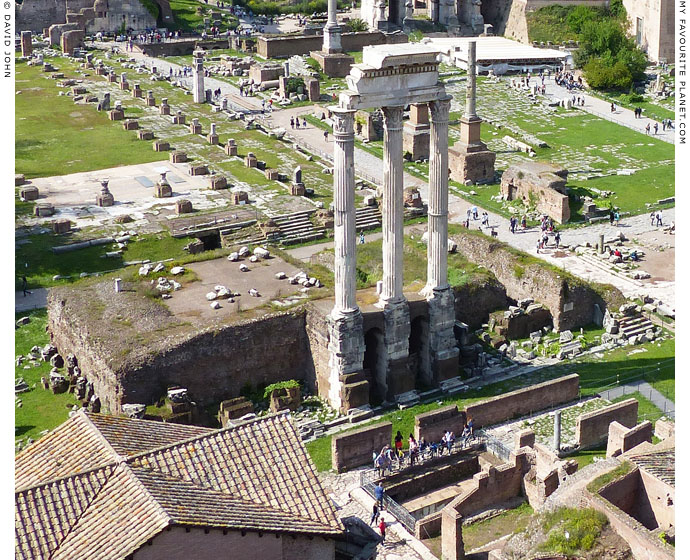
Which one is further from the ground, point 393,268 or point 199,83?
point 199,83

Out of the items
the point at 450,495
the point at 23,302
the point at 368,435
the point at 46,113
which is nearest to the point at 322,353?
the point at 368,435

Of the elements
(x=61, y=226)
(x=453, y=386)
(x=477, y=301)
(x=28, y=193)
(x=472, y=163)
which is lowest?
(x=453, y=386)


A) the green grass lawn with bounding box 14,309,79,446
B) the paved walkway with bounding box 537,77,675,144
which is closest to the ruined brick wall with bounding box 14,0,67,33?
the paved walkway with bounding box 537,77,675,144

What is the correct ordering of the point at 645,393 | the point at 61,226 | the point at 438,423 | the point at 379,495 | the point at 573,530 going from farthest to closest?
the point at 61,226 < the point at 645,393 < the point at 438,423 < the point at 379,495 < the point at 573,530

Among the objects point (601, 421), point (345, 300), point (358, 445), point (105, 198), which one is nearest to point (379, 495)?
point (358, 445)

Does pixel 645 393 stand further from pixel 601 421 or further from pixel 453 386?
pixel 453 386
